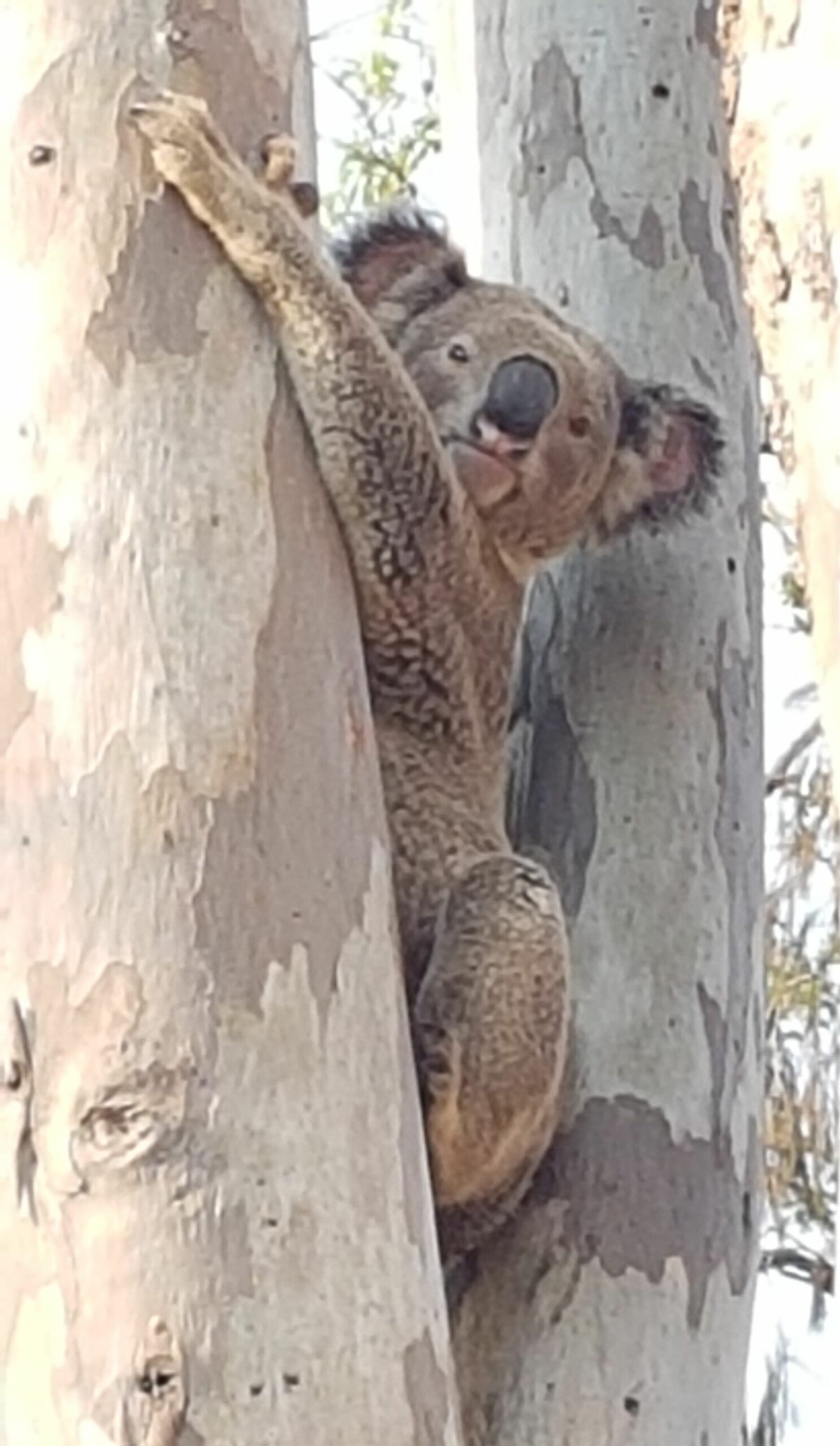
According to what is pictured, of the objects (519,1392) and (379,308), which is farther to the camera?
(379,308)

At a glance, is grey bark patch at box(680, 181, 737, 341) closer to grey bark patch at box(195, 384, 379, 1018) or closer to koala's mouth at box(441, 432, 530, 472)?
koala's mouth at box(441, 432, 530, 472)

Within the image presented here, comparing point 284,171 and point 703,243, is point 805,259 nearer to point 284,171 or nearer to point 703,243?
point 284,171

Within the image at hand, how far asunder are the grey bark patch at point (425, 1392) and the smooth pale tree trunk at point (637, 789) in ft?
2.08

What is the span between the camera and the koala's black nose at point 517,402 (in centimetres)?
270

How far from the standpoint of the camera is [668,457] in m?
2.39

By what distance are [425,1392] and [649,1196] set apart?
727 mm

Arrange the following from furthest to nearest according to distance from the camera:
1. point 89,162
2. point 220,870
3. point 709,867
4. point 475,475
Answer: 1. point 475,475
2. point 709,867
3. point 89,162
4. point 220,870

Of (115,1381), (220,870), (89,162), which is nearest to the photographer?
(115,1381)

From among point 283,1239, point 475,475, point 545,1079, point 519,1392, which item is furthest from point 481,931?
point 283,1239

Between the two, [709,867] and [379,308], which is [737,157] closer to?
[709,867]

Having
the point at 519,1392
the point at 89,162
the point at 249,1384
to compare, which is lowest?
the point at 519,1392

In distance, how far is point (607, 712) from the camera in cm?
232

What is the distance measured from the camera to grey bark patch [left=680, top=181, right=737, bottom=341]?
96.7 inches

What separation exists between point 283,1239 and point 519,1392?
30.4 inches
